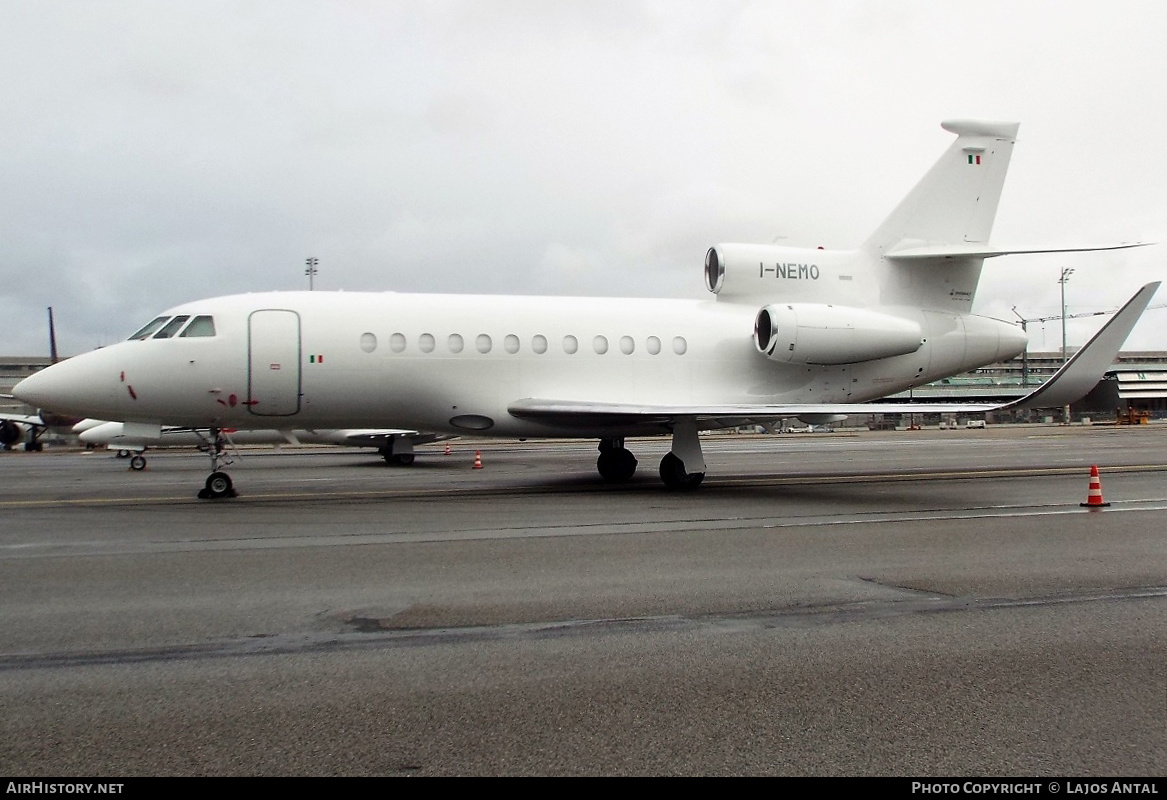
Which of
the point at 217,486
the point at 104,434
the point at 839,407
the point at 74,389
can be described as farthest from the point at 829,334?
the point at 104,434

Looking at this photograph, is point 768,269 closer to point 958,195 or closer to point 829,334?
point 829,334

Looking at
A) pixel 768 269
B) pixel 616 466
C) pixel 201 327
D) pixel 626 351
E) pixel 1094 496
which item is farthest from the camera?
pixel 768 269

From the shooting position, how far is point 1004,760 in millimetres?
A: 3609

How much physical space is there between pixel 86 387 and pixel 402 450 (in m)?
11.8

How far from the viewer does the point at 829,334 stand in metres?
16.8

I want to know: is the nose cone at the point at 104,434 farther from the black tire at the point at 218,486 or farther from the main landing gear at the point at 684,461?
the main landing gear at the point at 684,461

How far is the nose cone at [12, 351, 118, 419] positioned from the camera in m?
13.7

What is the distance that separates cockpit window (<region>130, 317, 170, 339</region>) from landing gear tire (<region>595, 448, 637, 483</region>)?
8415 millimetres

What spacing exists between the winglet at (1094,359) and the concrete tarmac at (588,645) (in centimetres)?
244

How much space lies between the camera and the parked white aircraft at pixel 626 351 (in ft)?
46.5

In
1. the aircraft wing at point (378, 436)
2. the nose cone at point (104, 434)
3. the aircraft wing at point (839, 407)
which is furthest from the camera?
the nose cone at point (104, 434)

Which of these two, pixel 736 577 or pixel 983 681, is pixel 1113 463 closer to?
pixel 736 577

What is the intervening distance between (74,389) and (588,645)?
1163cm

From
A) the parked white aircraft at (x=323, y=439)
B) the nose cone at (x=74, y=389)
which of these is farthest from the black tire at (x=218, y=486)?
the parked white aircraft at (x=323, y=439)
